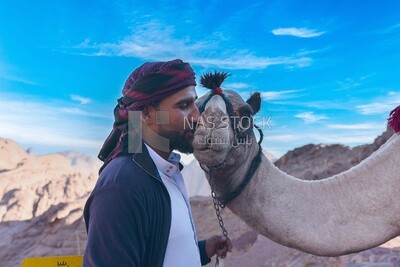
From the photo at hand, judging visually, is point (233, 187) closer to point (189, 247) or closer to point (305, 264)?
point (189, 247)

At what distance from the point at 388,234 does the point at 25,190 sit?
22816 millimetres

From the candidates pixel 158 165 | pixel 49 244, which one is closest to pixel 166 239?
pixel 158 165

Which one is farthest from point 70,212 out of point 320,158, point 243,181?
point 243,181

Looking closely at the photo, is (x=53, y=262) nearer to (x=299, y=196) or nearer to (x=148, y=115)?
(x=148, y=115)

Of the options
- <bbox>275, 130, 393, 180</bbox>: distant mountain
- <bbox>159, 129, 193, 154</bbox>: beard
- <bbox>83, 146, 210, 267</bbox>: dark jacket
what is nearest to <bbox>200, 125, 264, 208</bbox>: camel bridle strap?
<bbox>159, 129, 193, 154</bbox>: beard

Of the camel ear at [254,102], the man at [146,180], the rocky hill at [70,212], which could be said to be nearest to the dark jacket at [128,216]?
the man at [146,180]

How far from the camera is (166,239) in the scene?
201cm

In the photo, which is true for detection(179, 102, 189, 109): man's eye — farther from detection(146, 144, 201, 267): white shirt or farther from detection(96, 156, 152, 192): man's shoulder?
detection(96, 156, 152, 192): man's shoulder

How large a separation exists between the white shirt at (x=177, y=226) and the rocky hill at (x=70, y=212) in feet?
12.6

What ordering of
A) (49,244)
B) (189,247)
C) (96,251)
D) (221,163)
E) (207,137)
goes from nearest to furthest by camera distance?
1. (96,251)
2. (189,247)
3. (207,137)
4. (221,163)
5. (49,244)

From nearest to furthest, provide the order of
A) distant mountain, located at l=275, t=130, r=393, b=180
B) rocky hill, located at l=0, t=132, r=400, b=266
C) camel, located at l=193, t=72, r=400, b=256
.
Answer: camel, located at l=193, t=72, r=400, b=256 → rocky hill, located at l=0, t=132, r=400, b=266 → distant mountain, located at l=275, t=130, r=393, b=180

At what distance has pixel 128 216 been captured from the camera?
72.7 inches

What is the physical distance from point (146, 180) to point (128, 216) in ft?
0.69

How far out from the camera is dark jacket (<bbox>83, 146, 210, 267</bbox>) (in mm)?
1819
